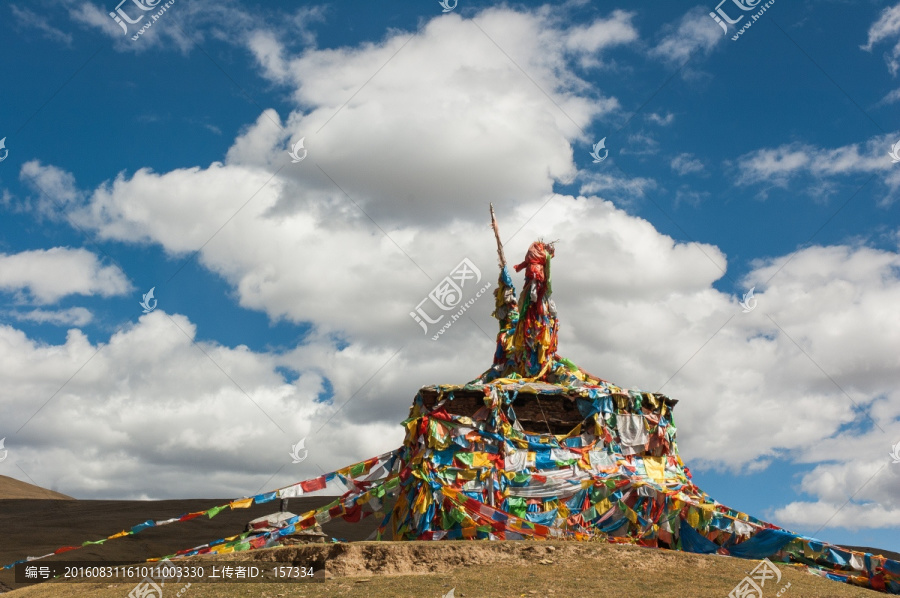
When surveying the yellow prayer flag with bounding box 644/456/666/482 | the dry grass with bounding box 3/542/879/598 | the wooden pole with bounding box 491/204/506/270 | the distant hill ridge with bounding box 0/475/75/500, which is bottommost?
the dry grass with bounding box 3/542/879/598

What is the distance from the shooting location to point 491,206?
24.9 m

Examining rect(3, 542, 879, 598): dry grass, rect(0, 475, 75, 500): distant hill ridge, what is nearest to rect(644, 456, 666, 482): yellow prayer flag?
rect(3, 542, 879, 598): dry grass

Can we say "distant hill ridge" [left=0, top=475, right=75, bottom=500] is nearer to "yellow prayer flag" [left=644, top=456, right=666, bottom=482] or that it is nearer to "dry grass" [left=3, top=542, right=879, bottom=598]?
"dry grass" [left=3, top=542, right=879, bottom=598]

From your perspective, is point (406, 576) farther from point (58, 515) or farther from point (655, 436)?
point (58, 515)

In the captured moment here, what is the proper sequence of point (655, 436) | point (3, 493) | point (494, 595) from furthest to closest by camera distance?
point (3, 493) → point (655, 436) → point (494, 595)

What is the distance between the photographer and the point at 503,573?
12.9 metres

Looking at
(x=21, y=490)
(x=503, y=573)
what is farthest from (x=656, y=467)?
(x=21, y=490)

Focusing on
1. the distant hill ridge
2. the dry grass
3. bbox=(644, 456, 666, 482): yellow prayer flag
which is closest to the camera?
the dry grass

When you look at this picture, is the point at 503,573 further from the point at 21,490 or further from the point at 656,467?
the point at 21,490

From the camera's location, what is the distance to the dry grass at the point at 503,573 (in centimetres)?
1197

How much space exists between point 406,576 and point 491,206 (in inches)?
557

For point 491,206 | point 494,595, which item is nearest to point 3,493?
point 491,206

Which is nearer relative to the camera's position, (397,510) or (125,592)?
(125,592)

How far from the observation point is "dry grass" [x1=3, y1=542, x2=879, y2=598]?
471 inches
